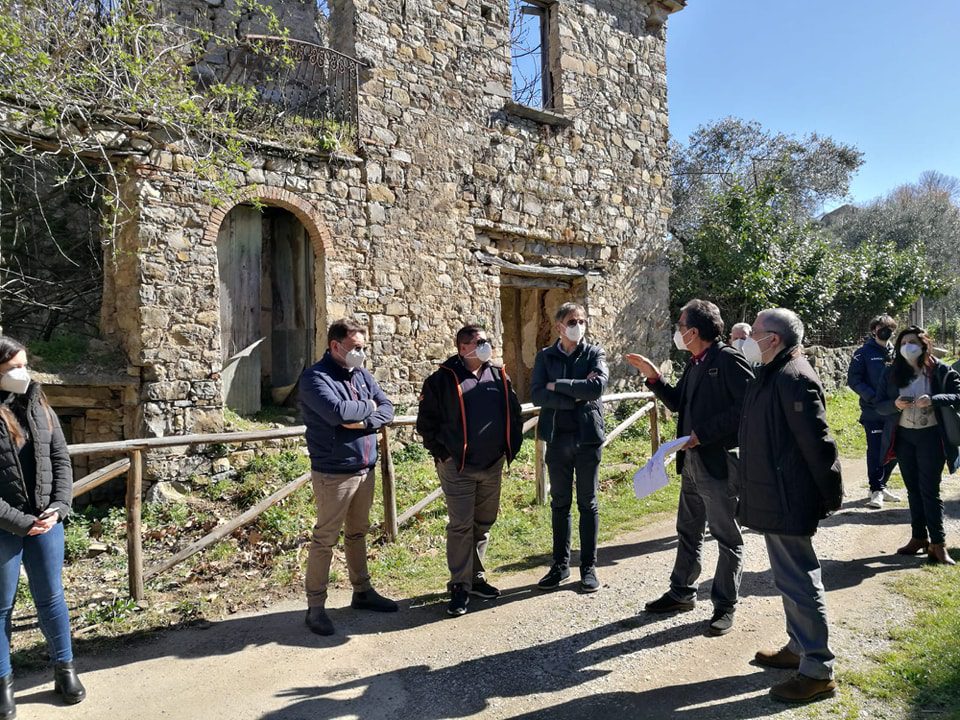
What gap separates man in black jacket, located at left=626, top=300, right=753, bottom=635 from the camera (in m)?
3.61

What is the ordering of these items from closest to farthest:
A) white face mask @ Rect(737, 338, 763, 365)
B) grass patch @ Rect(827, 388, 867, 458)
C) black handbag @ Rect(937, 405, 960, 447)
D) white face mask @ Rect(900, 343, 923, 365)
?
white face mask @ Rect(737, 338, 763, 365) → black handbag @ Rect(937, 405, 960, 447) → white face mask @ Rect(900, 343, 923, 365) → grass patch @ Rect(827, 388, 867, 458)

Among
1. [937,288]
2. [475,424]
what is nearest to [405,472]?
[475,424]

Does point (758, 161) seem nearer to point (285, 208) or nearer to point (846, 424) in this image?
point (846, 424)

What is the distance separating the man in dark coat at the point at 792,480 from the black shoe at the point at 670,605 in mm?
831

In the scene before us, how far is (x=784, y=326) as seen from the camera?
3.10 metres

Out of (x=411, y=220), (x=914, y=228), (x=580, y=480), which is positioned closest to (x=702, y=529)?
(x=580, y=480)

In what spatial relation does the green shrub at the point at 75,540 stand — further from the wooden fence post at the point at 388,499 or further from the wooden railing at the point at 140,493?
the wooden fence post at the point at 388,499

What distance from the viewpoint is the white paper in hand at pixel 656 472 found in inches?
141

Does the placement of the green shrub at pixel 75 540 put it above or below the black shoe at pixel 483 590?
above

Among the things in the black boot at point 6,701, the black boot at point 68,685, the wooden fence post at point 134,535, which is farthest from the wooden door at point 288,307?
the black boot at point 6,701

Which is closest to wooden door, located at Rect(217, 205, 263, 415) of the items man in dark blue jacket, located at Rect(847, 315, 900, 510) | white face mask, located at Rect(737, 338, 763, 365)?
white face mask, located at Rect(737, 338, 763, 365)

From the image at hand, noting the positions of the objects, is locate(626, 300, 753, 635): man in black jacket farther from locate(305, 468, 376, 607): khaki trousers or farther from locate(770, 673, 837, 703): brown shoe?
locate(305, 468, 376, 607): khaki trousers

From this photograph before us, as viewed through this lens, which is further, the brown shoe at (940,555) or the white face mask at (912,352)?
the white face mask at (912,352)

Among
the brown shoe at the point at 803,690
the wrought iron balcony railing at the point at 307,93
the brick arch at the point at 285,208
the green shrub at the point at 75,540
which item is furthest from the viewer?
the wrought iron balcony railing at the point at 307,93
